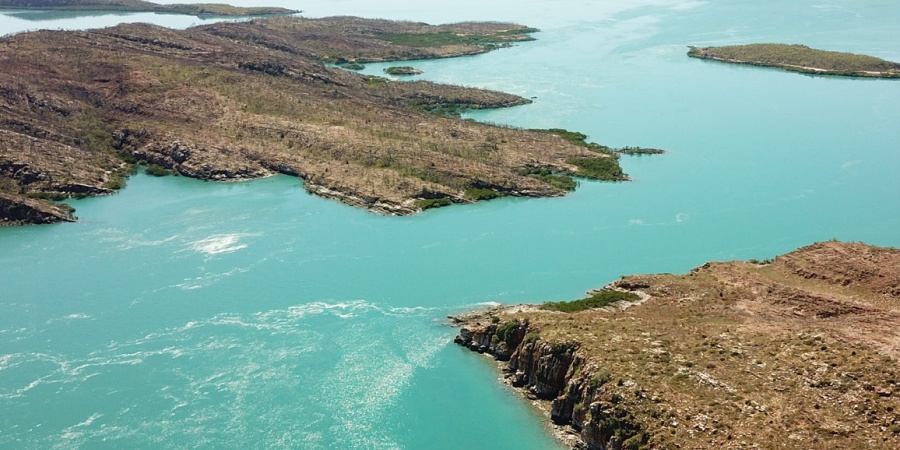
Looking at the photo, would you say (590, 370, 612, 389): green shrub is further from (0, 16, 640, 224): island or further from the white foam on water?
(0, 16, 640, 224): island

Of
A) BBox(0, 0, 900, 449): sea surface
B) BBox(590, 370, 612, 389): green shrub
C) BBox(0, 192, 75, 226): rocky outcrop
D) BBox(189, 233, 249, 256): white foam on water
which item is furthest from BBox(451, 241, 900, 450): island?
BBox(0, 192, 75, 226): rocky outcrop

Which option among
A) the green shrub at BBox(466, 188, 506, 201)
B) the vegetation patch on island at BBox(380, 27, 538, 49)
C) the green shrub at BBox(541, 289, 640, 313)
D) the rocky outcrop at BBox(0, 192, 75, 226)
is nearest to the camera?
the green shrub at BBox(541, 289, 640, 313)

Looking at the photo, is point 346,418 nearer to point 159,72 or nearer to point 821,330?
point 821,330

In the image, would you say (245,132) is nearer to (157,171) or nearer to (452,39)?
(157,171)

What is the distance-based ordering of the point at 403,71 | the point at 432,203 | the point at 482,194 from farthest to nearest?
the point at 403,71, the point at 482,194, the point at 432,203

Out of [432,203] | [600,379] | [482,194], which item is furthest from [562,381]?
[482,194]
